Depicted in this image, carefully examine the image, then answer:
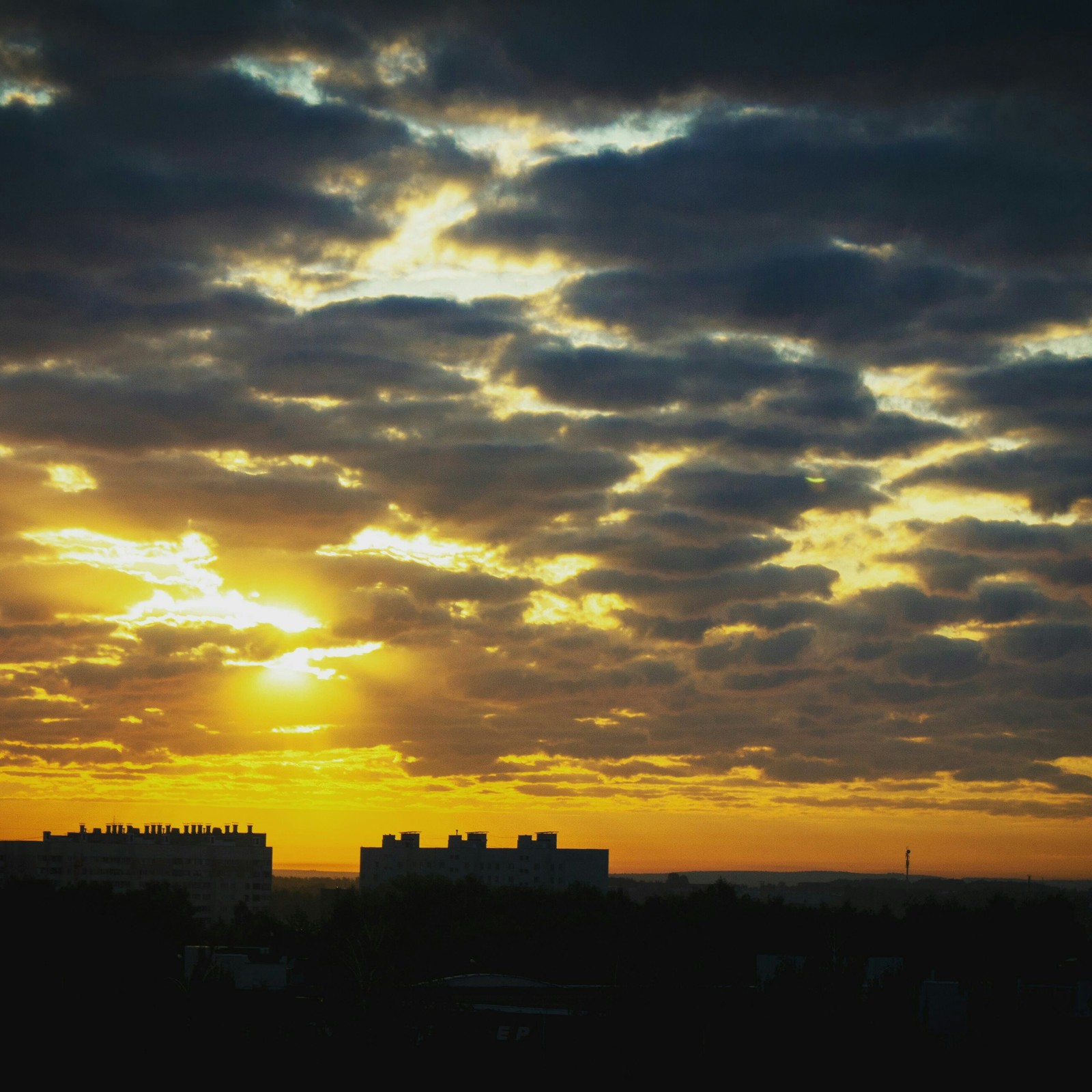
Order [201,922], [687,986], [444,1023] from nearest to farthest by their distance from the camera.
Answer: [444,1023]
[687,986]
[201,922]

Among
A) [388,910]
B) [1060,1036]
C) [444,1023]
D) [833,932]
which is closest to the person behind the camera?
[1060,1036]

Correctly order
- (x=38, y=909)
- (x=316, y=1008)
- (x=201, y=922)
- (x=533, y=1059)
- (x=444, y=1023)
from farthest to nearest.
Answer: (x=201, y=922), (x=38, y=909), (x=316, y=1008), (x=444, y=1023), (x=533, y=1059)

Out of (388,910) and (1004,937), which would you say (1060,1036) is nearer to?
(1004,937)

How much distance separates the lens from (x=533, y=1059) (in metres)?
54.5

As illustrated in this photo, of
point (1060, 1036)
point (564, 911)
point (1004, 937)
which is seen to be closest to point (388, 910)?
point (564, 911)

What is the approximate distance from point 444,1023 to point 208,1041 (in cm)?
956

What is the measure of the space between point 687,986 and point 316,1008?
56.2ft

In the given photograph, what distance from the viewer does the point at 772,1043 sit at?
52625 millimetres

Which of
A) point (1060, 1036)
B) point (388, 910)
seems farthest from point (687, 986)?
point (388, 910)

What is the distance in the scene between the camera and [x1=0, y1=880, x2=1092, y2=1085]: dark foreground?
51.9 meters

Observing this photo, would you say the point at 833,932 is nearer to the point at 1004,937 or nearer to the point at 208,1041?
the point at 1004,937

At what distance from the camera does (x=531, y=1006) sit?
67500 millimetres

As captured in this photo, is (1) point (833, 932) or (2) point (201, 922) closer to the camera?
(1) point (833, 932)

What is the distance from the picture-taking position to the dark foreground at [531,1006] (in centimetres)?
5194
